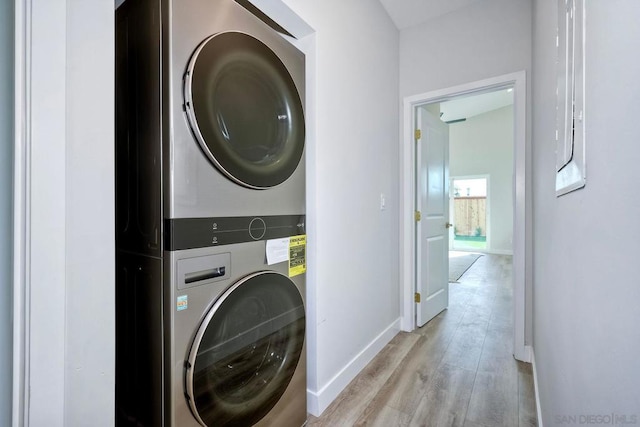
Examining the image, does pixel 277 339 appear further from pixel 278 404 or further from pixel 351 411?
pixel 351 411

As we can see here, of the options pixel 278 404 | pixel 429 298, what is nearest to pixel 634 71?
pixel 278 404

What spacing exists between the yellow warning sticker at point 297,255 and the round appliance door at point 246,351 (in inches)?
2.9

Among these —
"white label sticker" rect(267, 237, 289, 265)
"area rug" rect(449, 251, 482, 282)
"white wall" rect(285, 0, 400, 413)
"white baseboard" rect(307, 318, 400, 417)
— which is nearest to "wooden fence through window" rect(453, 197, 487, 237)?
"area rug" rect(449, 251, 482, 282)

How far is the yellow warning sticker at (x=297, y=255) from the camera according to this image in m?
1.29

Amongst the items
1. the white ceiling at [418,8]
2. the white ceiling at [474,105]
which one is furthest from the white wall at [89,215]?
the white ceiling at [474,105]

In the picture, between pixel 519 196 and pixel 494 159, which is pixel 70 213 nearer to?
pixel 519 196

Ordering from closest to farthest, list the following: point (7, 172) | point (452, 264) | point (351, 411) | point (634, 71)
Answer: point (634, 71), point (7, 172), point (351, 411), point (452, 264)

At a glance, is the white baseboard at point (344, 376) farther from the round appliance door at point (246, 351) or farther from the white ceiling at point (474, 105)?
the white ceiling at point (474, 105)

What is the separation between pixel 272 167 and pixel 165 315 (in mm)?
659

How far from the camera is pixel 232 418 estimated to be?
991 millimetres

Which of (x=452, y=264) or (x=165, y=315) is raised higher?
(x=165, y=315)

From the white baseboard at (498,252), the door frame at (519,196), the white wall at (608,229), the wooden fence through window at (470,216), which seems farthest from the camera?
the wooden fence through window at (470,216)

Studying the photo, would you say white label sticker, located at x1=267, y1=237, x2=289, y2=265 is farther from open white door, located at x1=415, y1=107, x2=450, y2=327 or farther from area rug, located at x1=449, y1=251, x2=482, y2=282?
area rug, located at x1=449, y1=251, x2=482, y2=282

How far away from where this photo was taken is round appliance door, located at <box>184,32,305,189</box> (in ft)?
2.92
